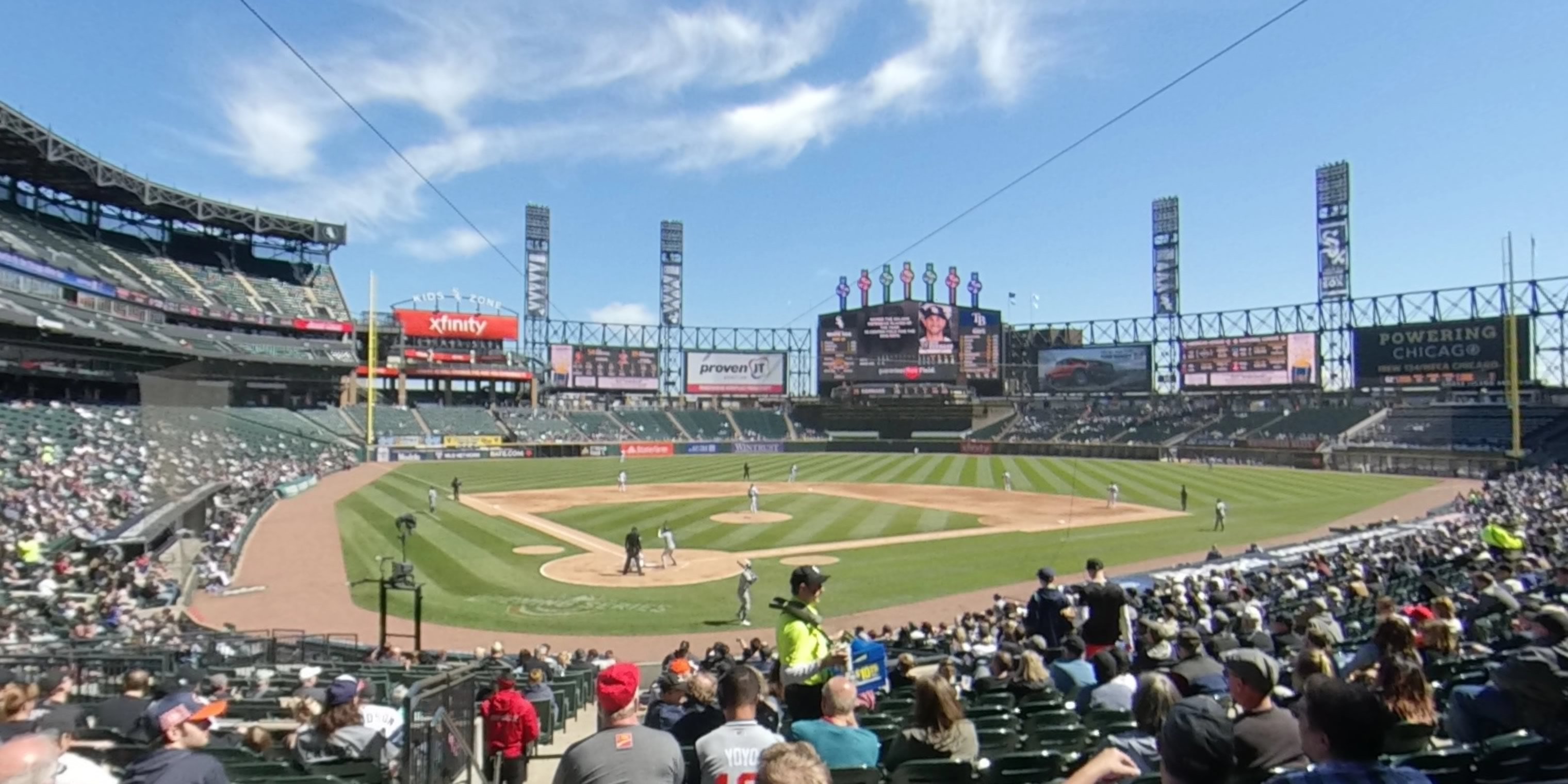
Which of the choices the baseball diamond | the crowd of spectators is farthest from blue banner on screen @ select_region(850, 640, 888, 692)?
the crowd of spectators

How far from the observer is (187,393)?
146ft

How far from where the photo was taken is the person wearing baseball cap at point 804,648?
6199 millimetres

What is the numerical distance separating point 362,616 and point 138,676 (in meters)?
14.2

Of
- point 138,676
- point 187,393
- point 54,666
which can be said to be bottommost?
point 54,666

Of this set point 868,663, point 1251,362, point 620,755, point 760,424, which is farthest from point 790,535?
point 760,424

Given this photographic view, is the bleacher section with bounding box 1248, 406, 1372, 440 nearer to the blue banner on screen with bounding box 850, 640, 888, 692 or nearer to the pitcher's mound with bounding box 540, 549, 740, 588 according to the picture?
the pitcher's mound with bounding box 540, 549, 740, 588

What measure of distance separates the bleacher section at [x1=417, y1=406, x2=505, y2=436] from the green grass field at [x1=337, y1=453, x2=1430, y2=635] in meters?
20.2

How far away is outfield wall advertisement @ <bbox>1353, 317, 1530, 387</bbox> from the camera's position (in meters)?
64.1

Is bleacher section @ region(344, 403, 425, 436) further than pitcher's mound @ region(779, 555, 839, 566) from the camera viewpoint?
Yes

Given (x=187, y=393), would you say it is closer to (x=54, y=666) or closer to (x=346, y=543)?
(x=346, y=543)

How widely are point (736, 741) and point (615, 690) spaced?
0.65m

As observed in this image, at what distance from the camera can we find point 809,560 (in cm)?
2706

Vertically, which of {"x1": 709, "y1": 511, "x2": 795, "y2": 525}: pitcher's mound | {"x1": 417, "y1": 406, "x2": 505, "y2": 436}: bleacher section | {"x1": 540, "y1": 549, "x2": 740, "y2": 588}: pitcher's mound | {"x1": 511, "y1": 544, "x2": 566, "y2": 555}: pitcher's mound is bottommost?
{"x1": 540, "y1": 549, "x2": 740, "y2": 588}: pitcher's mound

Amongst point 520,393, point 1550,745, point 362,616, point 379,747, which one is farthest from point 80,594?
point 520,393
